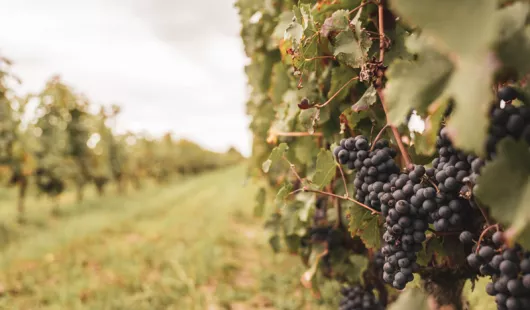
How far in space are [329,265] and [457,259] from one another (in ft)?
3.66

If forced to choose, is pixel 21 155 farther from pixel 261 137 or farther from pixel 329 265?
pixel 329 265

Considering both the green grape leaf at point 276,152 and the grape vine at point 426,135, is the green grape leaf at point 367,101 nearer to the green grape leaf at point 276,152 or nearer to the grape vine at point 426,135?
the grape vine at point 426,135

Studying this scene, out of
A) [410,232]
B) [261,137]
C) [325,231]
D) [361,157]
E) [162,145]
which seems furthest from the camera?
[162,145]

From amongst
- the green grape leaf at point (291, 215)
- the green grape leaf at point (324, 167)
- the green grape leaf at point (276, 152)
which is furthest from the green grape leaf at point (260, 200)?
the green grape leaf at point (324, 167)

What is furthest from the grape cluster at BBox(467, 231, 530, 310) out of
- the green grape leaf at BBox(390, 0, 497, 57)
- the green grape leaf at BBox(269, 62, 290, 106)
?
the green grape leaf at BBox(269, 62, 290, 106)

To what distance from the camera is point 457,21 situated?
642 mm

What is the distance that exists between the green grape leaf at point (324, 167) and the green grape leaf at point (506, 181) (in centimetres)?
67

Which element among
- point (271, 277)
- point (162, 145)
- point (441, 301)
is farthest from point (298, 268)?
point (162, 145)

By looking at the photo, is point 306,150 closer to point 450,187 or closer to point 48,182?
point 450,187

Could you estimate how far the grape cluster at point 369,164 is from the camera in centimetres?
116

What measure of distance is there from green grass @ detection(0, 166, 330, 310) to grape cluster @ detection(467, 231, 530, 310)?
2.58 meters

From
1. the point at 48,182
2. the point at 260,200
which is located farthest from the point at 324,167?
the point at 48,182

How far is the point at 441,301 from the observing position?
4.51 ft

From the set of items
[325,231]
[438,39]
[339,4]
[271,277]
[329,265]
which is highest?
[339,4]
